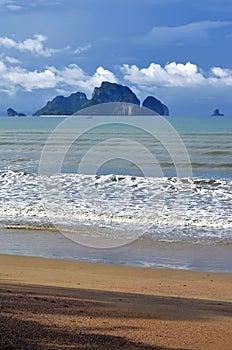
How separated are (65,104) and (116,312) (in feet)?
385

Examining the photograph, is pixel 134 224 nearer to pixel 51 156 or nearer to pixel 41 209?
pixel 41 209

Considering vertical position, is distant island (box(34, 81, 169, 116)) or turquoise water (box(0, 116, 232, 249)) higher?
distant island (box(34, 81, 169, 116))

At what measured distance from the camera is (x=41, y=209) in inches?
639

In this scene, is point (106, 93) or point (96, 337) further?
point (106, 93)

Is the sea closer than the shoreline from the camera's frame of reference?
No

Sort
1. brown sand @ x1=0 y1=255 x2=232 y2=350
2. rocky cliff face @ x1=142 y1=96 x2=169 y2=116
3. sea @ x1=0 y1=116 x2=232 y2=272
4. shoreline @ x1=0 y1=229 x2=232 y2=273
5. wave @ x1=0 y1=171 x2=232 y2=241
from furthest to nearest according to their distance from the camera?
1. rocky cliff face @ x1=142 y1=96 x2=169 y2=116
2. wave @ x1=0 y1=171 x2=232 y2=241
3. sea @ x1=0 y1=116 x2=232 y2=272
4. shoreline @ x1=0 y1=229 x2=232 y2=273
5. brown sand @ x1=0 y1=255 x2=232 y2=350

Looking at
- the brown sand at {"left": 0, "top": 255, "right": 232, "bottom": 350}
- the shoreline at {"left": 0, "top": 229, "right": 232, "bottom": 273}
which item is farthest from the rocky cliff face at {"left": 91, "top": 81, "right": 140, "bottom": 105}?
the brown sand at {"left": 0, "top": 255, "right": 232, "bottom": 350}

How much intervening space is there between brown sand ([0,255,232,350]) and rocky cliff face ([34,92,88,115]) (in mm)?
101966

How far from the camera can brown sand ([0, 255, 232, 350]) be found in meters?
4.86

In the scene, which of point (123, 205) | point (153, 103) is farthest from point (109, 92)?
point (123, 205)

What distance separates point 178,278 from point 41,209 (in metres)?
7.62

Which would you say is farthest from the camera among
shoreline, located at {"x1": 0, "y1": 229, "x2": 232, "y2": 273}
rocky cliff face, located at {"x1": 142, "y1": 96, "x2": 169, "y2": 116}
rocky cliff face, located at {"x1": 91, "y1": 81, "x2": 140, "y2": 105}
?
rocky cliff face, located at {"x1": 91, "y1": 81, "x2": 140, "y2": 105}

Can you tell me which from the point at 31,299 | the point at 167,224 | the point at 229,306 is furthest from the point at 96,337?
the point at 167,224

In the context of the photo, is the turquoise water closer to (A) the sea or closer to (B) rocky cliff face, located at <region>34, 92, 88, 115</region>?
(A) the sea
